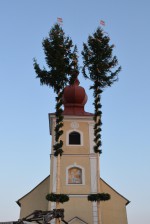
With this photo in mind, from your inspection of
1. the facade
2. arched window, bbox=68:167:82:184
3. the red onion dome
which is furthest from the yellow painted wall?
the red onion dome

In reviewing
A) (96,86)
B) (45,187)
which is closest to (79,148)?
(45,187)

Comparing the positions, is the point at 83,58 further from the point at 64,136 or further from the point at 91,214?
the point at 91,214

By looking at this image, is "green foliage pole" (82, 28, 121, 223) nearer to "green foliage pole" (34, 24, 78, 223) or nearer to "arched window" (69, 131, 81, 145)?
"green foliage pole" (34, 24, 78, 223)

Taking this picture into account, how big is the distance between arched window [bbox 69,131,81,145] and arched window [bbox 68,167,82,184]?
1.88m

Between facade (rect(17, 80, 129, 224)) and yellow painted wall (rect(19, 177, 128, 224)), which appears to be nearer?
yellow painted wall (rect(19, 177, 128, 224))

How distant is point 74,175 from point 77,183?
0.58 meters

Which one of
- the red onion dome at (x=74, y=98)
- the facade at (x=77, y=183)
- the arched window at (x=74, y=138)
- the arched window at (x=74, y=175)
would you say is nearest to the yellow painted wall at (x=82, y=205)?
the facade at (x=77, y=183)

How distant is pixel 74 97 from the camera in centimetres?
2284

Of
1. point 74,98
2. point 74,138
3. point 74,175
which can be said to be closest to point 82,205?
point 74,175

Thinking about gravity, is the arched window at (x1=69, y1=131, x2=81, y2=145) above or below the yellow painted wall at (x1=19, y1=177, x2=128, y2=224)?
above

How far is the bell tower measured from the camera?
18578 mm

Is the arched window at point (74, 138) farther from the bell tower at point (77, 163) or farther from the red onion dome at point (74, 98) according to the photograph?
the red onion dome at point (74, 98)

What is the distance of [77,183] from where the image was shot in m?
19.4

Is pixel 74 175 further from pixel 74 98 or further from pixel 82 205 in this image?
pixel 74 98
